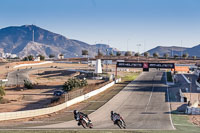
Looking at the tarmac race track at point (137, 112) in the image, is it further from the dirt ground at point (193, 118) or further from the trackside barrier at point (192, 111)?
the trackside barrier at point (192, 111)

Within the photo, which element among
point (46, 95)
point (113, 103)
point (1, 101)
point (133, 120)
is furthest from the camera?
point (46, 95)

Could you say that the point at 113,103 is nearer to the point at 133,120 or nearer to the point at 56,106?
the point at 56,106

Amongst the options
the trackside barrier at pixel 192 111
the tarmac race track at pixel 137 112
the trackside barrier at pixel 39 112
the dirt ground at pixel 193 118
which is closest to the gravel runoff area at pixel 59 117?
the trackside barrier at pixel 39 112

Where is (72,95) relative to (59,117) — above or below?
above

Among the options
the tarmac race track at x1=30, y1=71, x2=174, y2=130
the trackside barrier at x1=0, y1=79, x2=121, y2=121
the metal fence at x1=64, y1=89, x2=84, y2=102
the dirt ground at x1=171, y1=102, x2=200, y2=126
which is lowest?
the dirt ground at x1=171, y1=102, x2=200, y2=126

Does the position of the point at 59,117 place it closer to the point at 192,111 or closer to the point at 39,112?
the point at 39,112

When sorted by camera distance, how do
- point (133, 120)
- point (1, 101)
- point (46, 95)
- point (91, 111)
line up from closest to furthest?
point (133, 120), point (91, 111), point (1, 101), point (46, 95)

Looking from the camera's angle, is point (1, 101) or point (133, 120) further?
point (1, 101)

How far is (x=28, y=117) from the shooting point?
38938 millimetres

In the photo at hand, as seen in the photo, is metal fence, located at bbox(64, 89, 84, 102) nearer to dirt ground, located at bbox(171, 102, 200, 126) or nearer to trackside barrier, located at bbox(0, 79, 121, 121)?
trackside barrier, located at bbox(0, 79, 121, 121)

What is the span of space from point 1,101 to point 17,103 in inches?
113

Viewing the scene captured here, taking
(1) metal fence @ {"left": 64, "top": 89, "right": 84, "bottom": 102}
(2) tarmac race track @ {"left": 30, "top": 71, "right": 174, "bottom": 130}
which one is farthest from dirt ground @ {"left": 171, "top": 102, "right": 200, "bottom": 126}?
(1) metal fence @ {"left": 64, "top": 89, "right": 84, "bottom": 102}

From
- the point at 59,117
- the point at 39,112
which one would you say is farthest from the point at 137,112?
the point at 39,112

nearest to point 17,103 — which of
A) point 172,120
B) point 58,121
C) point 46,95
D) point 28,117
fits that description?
point 46,95
